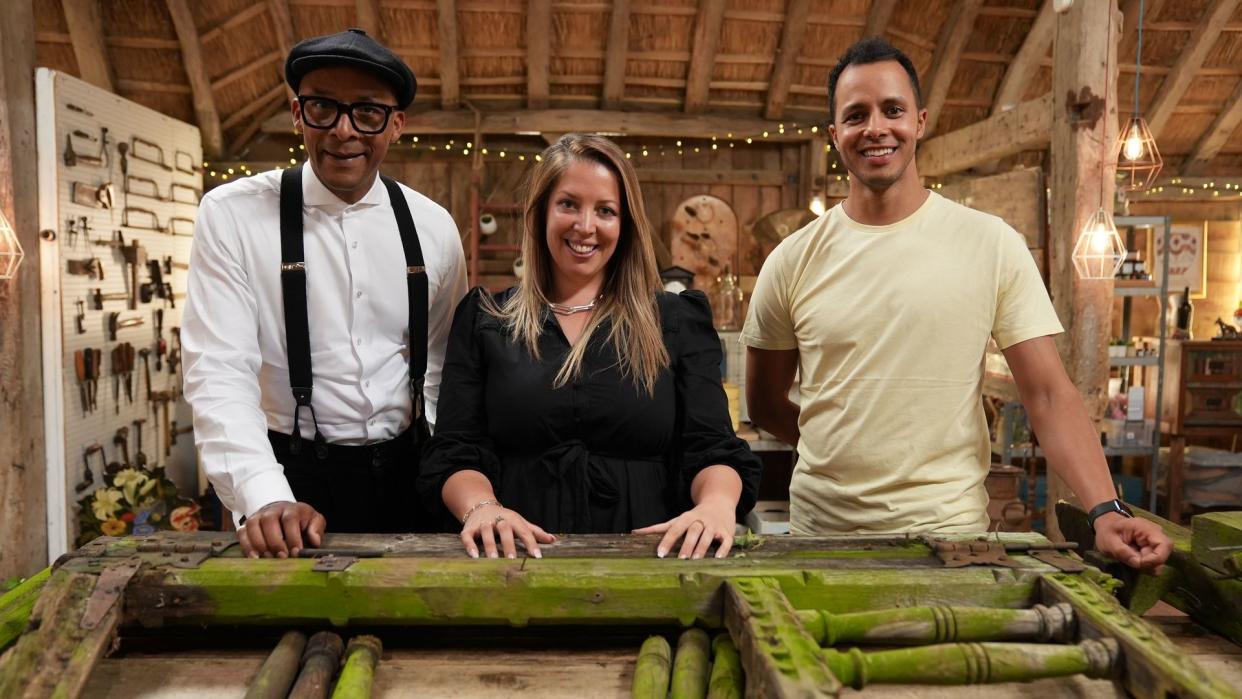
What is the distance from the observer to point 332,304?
1988mm

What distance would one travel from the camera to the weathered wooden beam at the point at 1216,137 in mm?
7785

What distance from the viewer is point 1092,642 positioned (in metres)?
1.12

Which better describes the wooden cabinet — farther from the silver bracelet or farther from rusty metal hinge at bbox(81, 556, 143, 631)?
rusty metal hinge at bbox(81, 556, 143, 631)

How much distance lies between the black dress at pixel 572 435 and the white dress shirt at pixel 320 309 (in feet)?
0.85

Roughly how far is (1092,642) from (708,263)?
6.98 meters

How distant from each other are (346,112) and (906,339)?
1218mm

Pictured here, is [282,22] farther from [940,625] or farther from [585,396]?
[940,625]

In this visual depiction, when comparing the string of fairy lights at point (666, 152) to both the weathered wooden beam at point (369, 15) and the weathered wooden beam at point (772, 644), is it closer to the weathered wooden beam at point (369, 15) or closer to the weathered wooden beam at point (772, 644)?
the weathered wooden beam at point (369, 15)

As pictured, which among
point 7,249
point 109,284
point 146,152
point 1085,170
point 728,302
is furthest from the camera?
point 728,302

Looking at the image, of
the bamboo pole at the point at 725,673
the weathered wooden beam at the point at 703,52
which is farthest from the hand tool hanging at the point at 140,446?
the bamboo pole at the point at 725,673

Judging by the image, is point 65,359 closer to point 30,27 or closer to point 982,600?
point 30,27

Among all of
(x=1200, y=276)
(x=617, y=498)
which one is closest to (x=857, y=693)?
(x=617, y=498)

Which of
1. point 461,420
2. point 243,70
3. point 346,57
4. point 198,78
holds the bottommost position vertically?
point 461,420

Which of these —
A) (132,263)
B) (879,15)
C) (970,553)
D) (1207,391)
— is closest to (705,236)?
(879,15)
